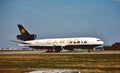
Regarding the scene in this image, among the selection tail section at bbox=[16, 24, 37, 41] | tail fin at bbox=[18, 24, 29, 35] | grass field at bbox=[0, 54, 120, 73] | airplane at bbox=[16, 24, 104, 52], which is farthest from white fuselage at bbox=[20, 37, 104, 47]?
grass field at bbox=[0, 54, 120, 73]

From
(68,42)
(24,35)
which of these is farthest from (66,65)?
(24,35)

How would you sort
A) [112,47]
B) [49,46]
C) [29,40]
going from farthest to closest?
[112,47], [29,40], [49,46]

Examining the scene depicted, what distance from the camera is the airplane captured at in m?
89.4

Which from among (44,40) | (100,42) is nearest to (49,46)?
(44,40)

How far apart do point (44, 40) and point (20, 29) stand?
16.6 m

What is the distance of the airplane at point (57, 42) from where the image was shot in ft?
293

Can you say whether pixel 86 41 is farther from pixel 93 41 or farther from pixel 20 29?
pixel 20 29

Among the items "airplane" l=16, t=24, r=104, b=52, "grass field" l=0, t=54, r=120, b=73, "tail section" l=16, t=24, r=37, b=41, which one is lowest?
"grass field" l=0, t=54, r=120, b=73

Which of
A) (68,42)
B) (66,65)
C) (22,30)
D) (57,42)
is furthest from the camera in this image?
(22,30)

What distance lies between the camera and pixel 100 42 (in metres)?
90.3

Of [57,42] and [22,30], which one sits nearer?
[57,42]

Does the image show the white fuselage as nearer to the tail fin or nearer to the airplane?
the airplane

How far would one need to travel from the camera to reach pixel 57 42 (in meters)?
95.8

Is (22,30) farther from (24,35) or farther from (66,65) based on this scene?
(66,65)
